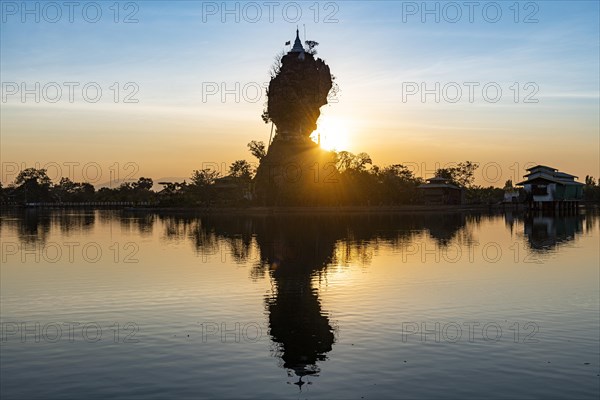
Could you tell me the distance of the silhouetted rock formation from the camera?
12431 cm

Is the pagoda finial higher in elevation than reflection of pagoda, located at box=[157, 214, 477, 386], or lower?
higher

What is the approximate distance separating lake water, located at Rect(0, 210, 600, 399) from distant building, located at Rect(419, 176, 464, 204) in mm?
103776

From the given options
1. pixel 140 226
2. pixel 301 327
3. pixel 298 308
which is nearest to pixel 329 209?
pixel 140 226

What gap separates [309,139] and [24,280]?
335 ft

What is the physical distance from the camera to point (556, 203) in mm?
127688

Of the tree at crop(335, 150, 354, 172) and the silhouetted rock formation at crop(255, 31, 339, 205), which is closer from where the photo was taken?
the silhouetted rock formation at crop(255, 31, 339, 205)

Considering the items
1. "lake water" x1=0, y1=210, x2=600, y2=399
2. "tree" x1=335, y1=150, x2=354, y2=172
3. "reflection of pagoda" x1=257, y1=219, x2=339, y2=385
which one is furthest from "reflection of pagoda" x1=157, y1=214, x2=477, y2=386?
"tree" x1=335, y1=150, x2=354, y2=172

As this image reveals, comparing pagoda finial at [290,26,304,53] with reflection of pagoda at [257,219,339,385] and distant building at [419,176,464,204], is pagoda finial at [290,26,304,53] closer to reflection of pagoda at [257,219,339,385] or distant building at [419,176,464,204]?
distant building at [419,176,464,204]

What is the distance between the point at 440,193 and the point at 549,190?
26353 mm

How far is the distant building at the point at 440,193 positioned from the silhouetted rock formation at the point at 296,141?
27377 mm

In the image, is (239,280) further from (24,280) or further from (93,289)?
(24,280)

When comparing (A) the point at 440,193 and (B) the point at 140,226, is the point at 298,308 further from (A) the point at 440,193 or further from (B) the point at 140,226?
(A) the point at 440,193

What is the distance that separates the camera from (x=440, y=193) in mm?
146250

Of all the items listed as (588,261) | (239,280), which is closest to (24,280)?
(239,280)
